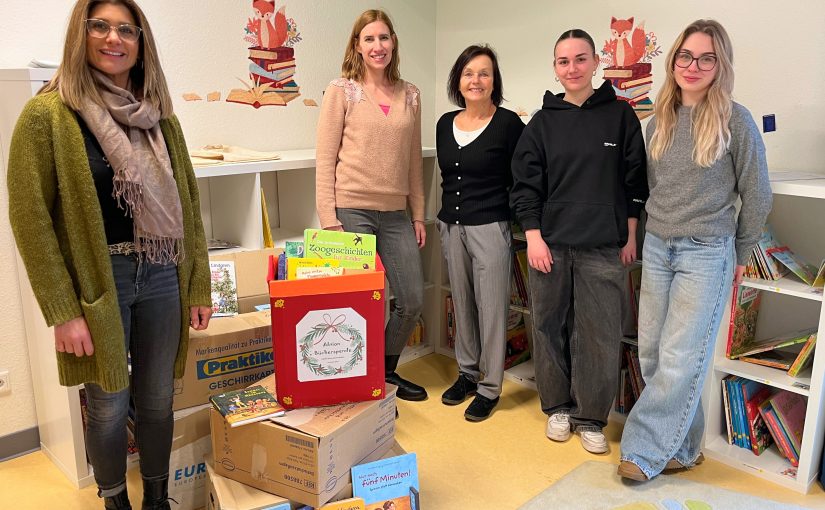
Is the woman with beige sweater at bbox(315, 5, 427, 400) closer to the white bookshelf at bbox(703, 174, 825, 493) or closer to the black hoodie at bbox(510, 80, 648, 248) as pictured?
the black hoodie at bbox(510, 80, 648, 248)

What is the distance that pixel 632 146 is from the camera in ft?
7.25

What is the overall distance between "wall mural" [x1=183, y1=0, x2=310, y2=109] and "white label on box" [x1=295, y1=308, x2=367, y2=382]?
133 centimetres

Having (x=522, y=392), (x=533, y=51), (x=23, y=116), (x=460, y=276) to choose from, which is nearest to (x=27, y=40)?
(x=23, y=116)

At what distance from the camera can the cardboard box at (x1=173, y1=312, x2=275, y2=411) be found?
2021mm

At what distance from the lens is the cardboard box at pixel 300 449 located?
5.66ft

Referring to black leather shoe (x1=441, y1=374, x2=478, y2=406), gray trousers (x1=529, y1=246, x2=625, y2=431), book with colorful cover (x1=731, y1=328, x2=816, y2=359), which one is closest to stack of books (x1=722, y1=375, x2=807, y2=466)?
book with colorful cover (x1=731, y1=328, x2=816, y2=359)

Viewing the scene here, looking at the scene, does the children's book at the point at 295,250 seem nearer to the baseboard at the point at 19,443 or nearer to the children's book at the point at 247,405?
the children's book at the point at 247,405

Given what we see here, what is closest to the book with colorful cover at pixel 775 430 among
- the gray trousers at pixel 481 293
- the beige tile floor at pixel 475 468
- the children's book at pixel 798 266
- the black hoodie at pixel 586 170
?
the beige tile floor at pixel 475 468

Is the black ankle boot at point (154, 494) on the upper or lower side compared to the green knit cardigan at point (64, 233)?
lower

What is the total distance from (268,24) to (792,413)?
2.56m

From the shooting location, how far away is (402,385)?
2.90 meters

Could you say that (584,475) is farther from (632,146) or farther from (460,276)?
(632,146)

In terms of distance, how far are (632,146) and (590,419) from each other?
3.39 ft

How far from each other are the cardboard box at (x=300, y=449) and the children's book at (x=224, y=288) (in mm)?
484
